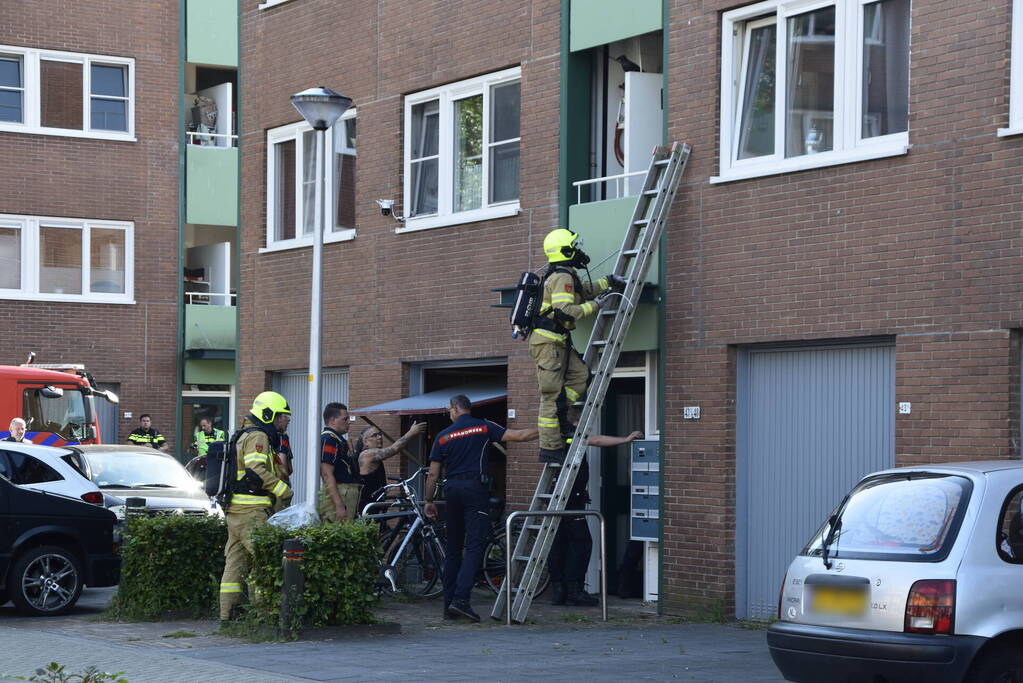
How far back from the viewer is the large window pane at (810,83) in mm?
13594

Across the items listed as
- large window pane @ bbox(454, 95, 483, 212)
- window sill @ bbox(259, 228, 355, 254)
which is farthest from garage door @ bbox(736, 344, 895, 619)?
window sill @ bbox(259, 228, 355, 254)

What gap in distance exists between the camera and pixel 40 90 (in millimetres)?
29344

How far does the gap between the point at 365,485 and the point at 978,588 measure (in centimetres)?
921

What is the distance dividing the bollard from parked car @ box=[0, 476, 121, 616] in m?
3.70

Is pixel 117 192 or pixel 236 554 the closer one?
pixel 236 554

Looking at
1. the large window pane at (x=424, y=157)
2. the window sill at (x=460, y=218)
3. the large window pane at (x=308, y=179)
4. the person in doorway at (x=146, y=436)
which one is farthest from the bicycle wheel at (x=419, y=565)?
the person in doorway at (x=146, y=436)

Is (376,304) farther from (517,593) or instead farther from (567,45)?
(517,593)

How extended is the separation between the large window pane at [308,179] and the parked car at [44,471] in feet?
18.5

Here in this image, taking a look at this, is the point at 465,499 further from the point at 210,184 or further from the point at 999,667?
the point at 210,184

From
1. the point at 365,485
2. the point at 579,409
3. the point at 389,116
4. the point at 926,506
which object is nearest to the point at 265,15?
the point at 389,116

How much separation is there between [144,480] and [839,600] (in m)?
11.4

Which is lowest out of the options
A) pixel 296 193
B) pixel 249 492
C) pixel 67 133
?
pixel 249 492

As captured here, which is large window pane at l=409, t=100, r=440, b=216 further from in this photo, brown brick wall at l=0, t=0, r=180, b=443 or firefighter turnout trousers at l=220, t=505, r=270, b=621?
brown brick wall at l=0, t=0, r=180, b=443

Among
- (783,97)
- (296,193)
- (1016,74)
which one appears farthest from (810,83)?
(296,193)
